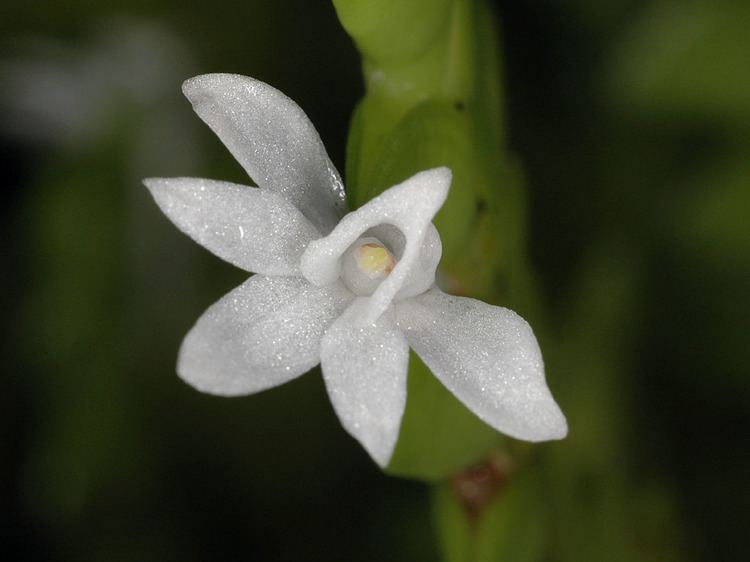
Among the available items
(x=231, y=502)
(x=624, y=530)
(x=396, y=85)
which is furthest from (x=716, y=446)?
(x=396, y=85)

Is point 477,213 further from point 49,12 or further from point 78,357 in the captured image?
point 49,12

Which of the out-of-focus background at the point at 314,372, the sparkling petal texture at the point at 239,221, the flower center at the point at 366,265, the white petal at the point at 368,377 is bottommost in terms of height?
the out-of-focus background at the point at 314,372

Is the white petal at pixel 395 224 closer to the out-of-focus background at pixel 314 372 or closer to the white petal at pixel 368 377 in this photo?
the white petal at pixel 368 377

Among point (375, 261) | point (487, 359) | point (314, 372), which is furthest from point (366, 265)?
point (314, 372)

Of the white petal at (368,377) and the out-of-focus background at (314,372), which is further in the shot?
the out-of-focus background at (314,372)

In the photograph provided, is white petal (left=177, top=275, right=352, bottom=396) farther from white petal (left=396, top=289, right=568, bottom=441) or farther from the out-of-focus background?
the out-of-focus background

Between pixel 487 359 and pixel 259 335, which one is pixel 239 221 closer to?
pixel 259 335

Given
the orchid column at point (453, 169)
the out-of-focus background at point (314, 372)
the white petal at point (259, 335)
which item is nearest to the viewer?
the white petal at point (259, 335)

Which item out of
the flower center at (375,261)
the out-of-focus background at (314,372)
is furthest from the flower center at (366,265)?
the out-of-focus background at (314,372)
